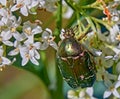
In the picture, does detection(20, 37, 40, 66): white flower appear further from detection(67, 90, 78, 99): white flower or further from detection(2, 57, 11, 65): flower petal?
detection(67, 90, 78, 99): white flower

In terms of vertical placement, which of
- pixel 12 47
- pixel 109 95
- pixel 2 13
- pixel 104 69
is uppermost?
pixel 2 13

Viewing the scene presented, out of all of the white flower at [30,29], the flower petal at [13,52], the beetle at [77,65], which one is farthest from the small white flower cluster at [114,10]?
the flower petal at [13,52]

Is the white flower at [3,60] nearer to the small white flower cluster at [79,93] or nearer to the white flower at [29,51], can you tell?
the white flower at [29,51]

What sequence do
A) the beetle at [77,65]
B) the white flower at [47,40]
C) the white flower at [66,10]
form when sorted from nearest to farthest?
the beetle at [77,65]
the white flower at [47,40]
the white flower at [66,10]

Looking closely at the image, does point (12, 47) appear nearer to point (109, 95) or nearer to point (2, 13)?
point (2, 13)

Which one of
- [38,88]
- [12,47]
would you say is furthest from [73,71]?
[38,88]

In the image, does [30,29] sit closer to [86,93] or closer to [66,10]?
[86,93]
